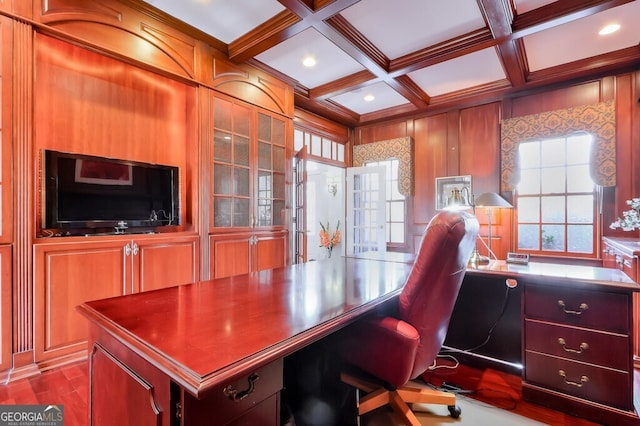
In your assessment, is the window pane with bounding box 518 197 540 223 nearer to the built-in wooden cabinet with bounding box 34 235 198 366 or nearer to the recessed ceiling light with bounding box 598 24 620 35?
the recessed ceiling light with bounding box 598 24 620 35

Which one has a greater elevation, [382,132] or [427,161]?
[382,132]

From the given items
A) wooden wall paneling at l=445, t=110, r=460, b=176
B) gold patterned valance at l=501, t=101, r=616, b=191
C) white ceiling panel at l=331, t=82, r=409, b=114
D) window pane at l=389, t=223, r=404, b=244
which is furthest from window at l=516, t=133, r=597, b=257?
white ceiling panel at l=331, t=82, r=409, b=114

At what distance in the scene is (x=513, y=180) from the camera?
391 cm

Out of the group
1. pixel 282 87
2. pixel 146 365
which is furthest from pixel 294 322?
pixel 282 87

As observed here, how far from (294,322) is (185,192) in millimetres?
2600

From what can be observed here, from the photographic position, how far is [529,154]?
3.91 m

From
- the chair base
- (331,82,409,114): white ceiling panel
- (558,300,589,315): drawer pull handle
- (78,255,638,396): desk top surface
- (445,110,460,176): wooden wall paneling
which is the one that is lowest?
the chair base

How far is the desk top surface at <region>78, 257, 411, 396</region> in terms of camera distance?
0.69 m

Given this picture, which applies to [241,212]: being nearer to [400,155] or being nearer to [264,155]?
[264,155]

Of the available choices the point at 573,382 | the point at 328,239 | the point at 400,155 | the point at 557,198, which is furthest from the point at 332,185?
the point at 573,382

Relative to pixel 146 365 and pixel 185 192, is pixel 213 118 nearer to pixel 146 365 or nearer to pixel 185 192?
pixel 185 192

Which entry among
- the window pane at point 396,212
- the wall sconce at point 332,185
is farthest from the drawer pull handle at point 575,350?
the wall sconce at point 332,185

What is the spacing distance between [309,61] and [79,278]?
2.91 meters

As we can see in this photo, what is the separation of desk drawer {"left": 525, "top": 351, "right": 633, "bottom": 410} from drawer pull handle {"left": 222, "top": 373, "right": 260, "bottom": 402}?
1785 mm
